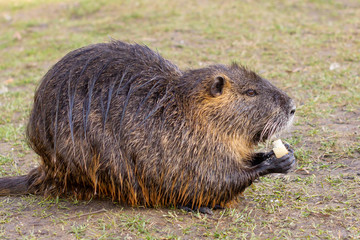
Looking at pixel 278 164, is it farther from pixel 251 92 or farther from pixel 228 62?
pixel 228 62

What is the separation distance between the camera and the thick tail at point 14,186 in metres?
3.26

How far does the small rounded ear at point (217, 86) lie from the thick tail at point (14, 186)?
1383 millimetres

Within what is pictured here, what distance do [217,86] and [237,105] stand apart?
0.57 ft

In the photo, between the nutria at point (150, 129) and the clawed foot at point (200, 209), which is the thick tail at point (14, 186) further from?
the clawed foot at point (200, 209)

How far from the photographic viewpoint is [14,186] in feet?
10.7

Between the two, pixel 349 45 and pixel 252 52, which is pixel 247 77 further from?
pixel 349 45

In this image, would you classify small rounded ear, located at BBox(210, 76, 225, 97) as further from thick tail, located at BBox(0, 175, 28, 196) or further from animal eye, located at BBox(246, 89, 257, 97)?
thick tail, located at BBox(0, 175, 28, 196)

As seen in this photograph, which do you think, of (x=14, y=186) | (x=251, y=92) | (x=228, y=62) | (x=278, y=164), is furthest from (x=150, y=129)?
(x=228, y=62)

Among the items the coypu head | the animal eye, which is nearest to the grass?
the coypu head

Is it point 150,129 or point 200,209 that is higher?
point 150,129

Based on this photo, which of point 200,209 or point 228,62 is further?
point 228,62

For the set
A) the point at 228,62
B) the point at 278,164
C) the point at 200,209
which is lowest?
the point at 200,209

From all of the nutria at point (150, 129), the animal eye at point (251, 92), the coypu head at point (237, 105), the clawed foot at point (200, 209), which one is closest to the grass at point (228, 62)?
the clawed foot at point (200, 209)

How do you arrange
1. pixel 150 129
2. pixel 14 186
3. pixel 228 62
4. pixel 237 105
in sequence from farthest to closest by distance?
pixel 228 62 < pixel 14 186 < pixel 237 105 < pixel 150 129
